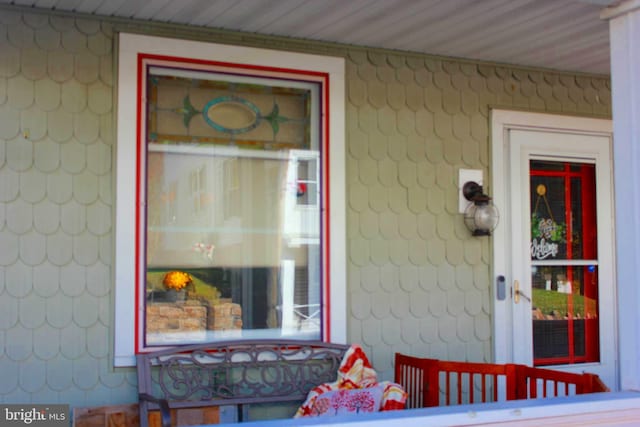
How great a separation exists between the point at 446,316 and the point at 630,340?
1685 millimetres

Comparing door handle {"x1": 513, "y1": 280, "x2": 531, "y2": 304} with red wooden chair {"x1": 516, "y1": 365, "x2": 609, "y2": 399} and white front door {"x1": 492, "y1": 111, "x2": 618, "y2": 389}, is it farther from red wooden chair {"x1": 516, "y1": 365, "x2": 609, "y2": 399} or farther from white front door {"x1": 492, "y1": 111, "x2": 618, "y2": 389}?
red wooden chair {"x1": 516, "y1": 365, "x2": 609, "y2": 399}

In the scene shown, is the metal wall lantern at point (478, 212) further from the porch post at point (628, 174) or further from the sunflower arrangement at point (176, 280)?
the sunflower arrangement at point (176, 280)

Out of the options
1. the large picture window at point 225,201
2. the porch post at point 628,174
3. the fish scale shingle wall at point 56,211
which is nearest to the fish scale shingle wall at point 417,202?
the large picture window at point 225,201

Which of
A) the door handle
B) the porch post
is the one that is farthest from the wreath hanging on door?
the porch post

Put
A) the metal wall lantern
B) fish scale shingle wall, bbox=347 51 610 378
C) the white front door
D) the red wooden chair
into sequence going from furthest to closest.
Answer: the white front door < the metal wall lantern < fish scale shingle wall, bbox=347 51 610 378 < the red wooden chair

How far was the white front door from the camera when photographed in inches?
184

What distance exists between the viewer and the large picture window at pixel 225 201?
3.82m

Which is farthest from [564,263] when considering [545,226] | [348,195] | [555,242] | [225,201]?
[225,201]

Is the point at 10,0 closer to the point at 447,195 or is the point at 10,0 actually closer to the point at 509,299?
the point at 447,195

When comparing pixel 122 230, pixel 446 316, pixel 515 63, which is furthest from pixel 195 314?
pixel 515 63

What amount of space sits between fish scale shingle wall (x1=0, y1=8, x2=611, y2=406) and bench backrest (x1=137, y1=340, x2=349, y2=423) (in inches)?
6.9

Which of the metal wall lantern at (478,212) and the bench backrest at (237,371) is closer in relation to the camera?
the bench backrest at (237,371)

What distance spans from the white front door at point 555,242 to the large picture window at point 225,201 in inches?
45.6

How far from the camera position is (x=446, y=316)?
448 cm
